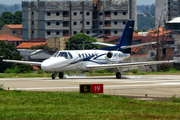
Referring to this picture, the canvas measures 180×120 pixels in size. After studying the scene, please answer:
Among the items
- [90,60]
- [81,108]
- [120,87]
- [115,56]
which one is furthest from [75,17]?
[81,108]

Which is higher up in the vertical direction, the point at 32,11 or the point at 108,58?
the point at 32,11

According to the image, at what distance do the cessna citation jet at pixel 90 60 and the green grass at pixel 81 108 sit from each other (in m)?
19.0

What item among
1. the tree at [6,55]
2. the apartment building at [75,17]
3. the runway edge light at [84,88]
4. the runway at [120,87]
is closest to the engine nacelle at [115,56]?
the runway at [120,87]

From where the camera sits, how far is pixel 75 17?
17125 cm

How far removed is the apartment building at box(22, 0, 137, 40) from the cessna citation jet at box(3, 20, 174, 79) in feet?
404

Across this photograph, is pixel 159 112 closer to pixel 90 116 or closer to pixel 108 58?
pixel 90 116

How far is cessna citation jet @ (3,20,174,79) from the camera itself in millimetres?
38719

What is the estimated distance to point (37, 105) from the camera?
16469mm

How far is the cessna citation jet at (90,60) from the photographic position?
127 feet

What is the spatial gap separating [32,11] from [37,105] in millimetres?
161202

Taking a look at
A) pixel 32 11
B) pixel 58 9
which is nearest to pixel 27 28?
pixel 32 11

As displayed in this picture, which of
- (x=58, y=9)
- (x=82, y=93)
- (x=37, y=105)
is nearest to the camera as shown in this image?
(x=37, y=105)

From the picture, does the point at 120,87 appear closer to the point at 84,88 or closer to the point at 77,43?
the point at 84,88

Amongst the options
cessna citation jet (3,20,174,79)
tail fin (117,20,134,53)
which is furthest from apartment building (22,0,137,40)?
cessna citation jet (3,20,174,79)
